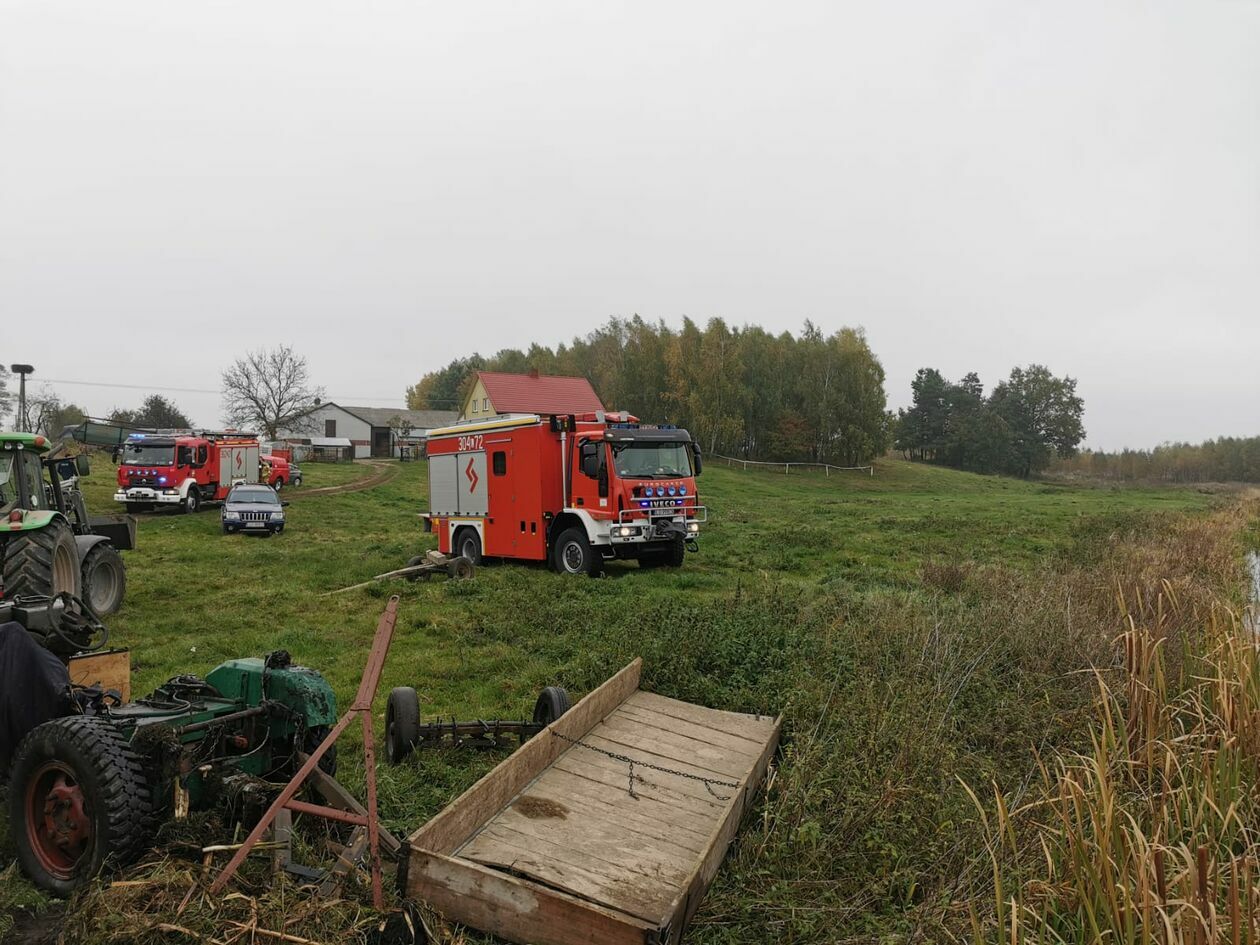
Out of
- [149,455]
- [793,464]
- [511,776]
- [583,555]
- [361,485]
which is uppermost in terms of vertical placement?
[149,455]

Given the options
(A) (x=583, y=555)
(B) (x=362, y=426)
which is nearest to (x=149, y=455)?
(A) (x=583, y=555)

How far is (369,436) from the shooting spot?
6669 cm

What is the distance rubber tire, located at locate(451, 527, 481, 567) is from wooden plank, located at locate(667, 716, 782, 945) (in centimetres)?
1116

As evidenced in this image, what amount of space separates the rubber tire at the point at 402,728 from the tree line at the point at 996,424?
7383 cm

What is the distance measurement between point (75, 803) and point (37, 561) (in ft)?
18.6

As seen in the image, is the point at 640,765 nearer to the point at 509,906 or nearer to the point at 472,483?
the point at 509,906

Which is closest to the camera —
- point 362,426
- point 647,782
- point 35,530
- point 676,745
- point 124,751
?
point 124,751

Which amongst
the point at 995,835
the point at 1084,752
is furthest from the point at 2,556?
the point at 1084,752

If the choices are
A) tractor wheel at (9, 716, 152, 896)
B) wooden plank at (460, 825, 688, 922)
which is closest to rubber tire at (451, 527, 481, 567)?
tractor wheel at (9, 716, 152, 896)

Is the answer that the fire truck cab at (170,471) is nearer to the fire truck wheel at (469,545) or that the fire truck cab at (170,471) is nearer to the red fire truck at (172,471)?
the red fire truck at (172,471)

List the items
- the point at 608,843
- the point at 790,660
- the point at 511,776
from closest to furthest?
the point at 608,843 < the point at 511,776 < the point at 790,660

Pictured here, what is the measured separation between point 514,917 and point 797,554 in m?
14.7

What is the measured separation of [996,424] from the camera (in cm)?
7231

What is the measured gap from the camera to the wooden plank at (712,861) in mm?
3333
